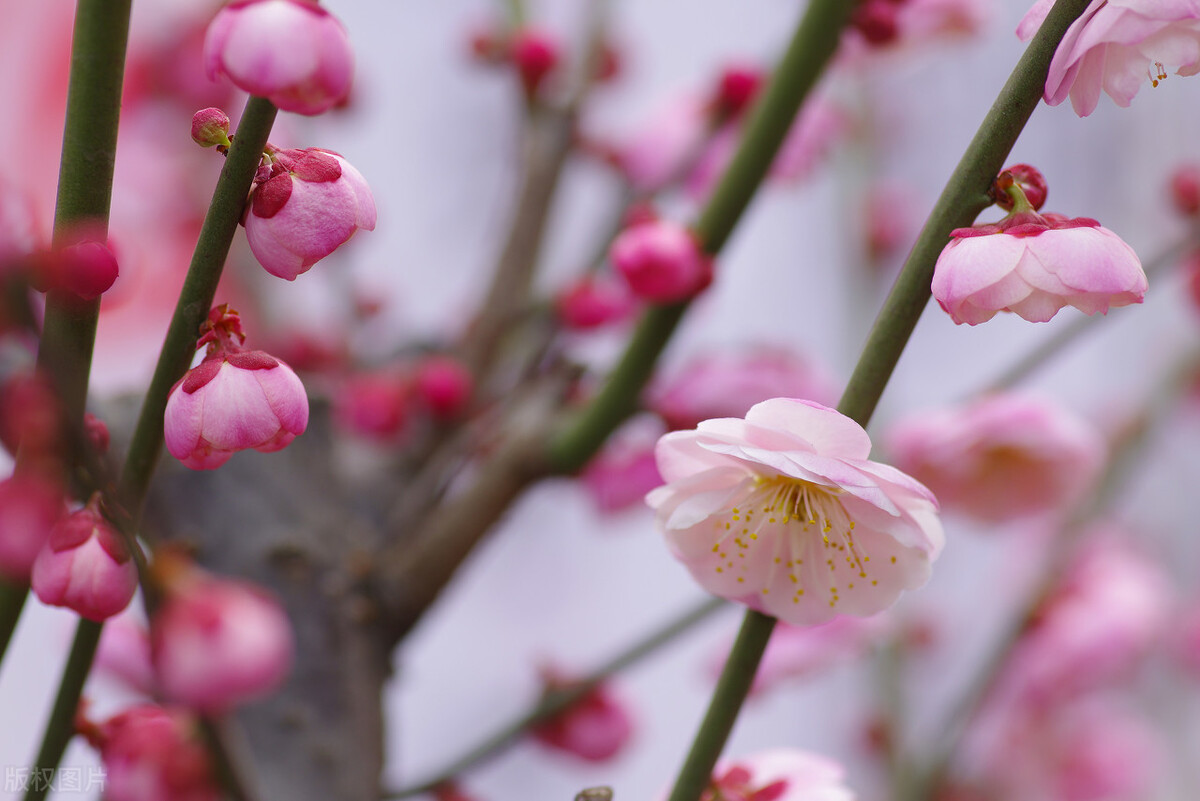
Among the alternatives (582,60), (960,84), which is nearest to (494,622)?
(582,60)

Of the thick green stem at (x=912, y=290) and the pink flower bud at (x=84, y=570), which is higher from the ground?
the thick green stem at (x=912, y=290)

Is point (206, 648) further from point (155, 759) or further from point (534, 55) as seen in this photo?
point (534, 55)

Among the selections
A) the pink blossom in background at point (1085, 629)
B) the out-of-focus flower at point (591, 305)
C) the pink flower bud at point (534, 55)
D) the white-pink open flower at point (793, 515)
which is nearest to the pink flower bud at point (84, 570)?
the white-pink open flower at point (793, 515)

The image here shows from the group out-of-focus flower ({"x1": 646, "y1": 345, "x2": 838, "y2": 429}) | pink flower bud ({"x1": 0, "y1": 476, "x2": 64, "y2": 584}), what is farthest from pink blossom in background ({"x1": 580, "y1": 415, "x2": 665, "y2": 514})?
pink flower bud ({"x1": 0, "y1": 476, "x2": 64, "y2": 584})

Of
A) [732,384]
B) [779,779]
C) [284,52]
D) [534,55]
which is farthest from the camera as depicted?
[534,55]

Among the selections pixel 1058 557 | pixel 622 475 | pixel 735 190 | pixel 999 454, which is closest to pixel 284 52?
pixel 735 190

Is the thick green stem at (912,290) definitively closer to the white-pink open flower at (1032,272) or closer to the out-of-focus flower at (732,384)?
the white-pink open flower at (1032,272)

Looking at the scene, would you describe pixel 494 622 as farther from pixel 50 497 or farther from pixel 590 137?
pixel 50 497

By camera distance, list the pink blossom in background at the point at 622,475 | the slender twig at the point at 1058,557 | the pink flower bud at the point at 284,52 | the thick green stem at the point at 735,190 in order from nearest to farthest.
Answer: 1. the pink flower bud at the point at 284,52
2. the thick green stem at the point at 735,190
3. the pink blossom in background at the point at 622,475
4. the slender twig at the point at 1058,557
